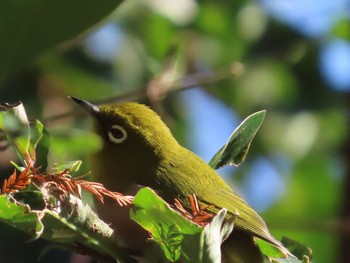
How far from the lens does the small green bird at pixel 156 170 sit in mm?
3488

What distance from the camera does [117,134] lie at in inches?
159

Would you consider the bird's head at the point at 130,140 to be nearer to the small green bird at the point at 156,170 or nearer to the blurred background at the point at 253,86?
the small green bird at the point at 156,170

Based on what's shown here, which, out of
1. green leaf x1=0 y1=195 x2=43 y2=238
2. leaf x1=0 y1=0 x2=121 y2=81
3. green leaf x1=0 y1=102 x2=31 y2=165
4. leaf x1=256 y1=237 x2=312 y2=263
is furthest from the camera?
leaf x1=0 y1=0 x2=121 y2=81

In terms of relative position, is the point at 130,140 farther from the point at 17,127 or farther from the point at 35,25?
the point at 17,127

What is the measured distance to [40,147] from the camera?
2.87 metres

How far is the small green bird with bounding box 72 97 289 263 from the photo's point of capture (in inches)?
137

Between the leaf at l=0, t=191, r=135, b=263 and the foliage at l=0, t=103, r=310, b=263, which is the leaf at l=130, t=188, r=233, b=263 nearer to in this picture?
the foliage at l=0, t=103, r=310, b=263

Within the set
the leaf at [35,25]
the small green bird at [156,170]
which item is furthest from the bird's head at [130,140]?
the leaf at [35,25]

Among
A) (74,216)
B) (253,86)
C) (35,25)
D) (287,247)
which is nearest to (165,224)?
(74,216)

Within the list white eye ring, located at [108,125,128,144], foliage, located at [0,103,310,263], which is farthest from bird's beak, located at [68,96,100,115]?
foliage, located at [0,103,310,263]

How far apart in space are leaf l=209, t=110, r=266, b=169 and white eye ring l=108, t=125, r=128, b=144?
0.64 meters

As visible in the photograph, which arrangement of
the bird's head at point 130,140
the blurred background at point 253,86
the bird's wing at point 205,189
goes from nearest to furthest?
1. the bird's wing at point 205,189
2. the bird's head at point 130,140
3. the blurred background at point 253,86

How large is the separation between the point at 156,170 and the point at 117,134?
0.82 feet

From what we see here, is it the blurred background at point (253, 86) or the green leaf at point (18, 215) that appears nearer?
the green leaf at point (18, 215)
